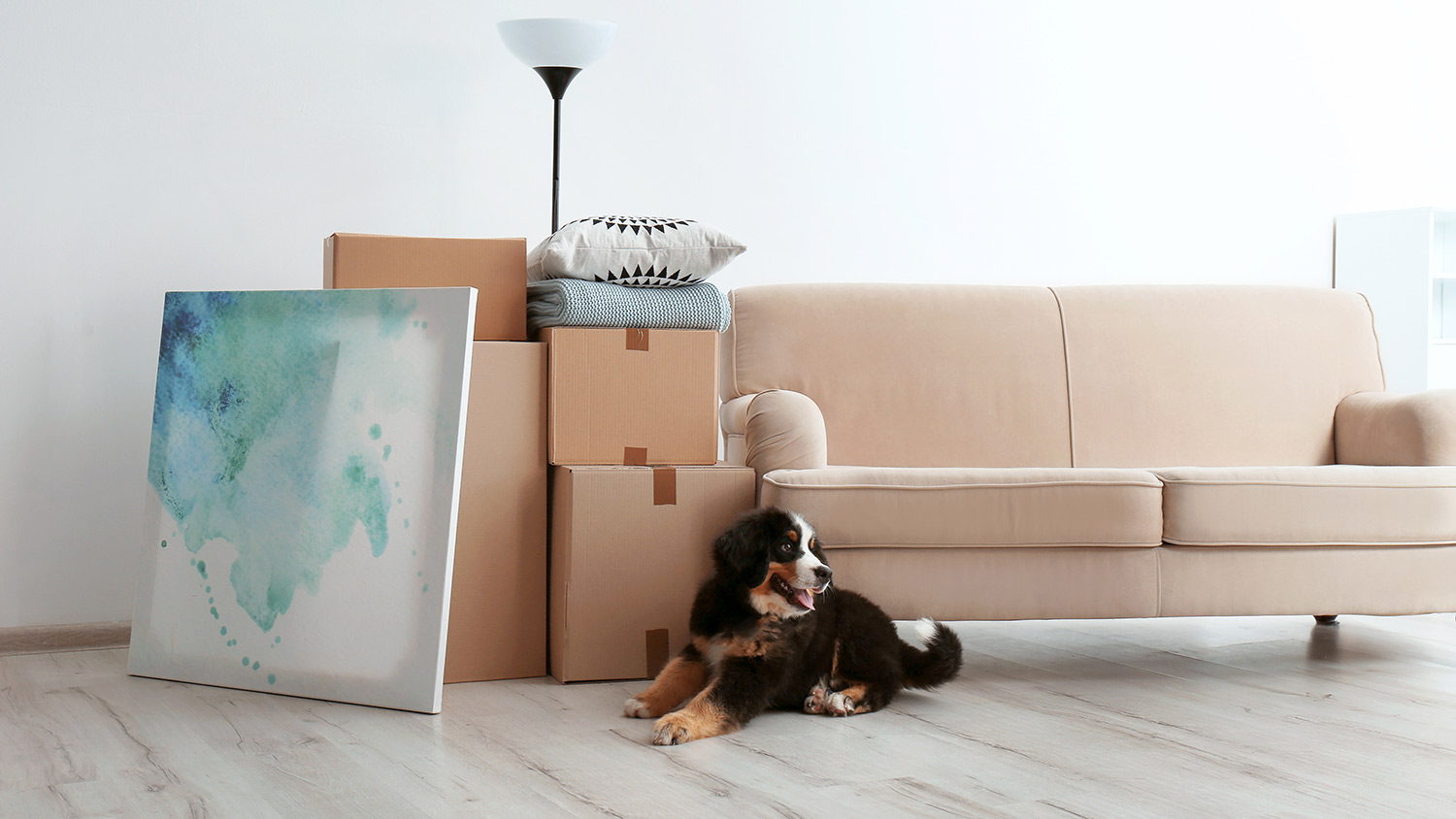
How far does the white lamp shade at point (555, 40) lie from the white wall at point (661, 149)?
1.01ft

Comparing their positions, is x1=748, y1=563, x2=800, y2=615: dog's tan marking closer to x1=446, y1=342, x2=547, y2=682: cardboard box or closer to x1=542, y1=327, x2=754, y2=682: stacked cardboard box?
x1=542, y1=327, x2=754, y2=682: stacked cardboard box

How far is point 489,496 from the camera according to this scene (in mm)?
2352

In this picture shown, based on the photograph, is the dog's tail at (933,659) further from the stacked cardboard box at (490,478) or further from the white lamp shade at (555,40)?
the white lamp shade at (555,40)

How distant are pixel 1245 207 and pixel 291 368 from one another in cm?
322

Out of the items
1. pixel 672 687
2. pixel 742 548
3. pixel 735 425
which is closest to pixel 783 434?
pixel 735 425

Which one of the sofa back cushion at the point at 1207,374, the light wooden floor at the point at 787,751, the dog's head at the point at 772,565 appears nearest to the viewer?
the light wooden floor at the point at 787,751

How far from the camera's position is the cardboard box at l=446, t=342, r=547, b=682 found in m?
2.33

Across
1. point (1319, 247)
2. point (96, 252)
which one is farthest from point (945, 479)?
point (1319, 247)

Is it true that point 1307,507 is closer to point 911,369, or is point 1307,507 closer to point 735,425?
point 911,369

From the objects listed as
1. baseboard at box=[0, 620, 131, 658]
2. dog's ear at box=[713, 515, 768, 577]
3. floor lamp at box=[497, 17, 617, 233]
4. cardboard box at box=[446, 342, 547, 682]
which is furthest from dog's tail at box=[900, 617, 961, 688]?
baseboard at box=[0, 620, 131, 658]

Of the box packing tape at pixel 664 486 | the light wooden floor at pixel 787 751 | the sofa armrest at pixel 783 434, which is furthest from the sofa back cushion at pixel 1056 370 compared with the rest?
the light wooden floor at pixel 787 751

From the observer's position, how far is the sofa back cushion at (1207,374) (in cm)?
302

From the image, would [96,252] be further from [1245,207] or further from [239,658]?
[1245,207]

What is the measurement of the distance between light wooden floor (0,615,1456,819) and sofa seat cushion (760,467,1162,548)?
0.30 m
